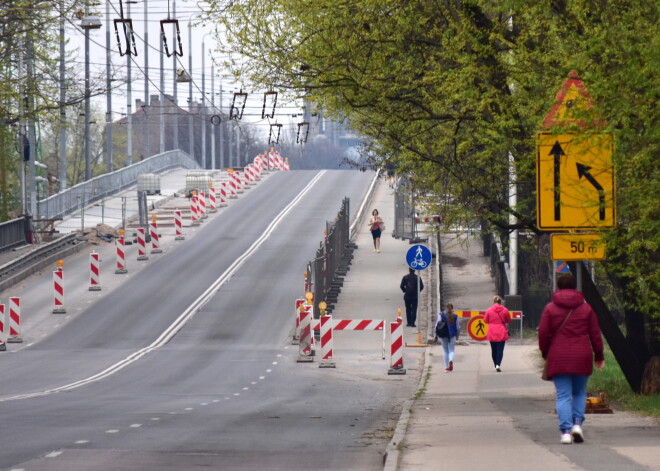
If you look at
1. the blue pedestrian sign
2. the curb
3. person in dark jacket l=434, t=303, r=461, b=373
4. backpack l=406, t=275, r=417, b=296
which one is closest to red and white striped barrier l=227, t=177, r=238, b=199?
backpack l=406, t=275, r=417, b=296

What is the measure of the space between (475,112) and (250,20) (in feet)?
13.1

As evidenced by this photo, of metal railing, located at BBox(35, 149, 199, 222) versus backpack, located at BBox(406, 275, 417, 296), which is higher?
metal railing, located at BBox(35, 149, 199, 222)

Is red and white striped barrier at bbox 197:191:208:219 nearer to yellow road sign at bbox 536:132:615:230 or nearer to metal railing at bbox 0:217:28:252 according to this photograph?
metal railing at bbox 0:217:28:252

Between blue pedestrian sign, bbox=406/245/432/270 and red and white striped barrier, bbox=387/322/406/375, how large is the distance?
3.98 meters

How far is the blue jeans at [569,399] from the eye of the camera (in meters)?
11.5

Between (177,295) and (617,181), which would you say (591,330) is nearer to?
(617,181)

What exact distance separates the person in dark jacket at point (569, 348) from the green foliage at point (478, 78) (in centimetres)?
148

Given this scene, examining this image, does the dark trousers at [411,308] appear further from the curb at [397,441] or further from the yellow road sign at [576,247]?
the yellow road sign at [576,247]

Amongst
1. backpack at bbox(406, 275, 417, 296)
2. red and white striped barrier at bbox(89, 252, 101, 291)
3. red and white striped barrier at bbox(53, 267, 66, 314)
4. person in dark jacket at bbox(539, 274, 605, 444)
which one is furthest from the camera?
red and white striped barrier at bbox(89, 252, 101, 291)

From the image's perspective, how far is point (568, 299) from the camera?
37.9 feet

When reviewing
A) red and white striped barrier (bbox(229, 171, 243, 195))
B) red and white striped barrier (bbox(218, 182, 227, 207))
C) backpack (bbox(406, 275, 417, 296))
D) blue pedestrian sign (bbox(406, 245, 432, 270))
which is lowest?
backpack (bbox(406, 275, 417, 296))

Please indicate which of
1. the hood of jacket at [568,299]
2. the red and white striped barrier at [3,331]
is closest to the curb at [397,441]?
the hood of jacket at [568,299]

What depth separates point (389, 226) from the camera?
2343 inches

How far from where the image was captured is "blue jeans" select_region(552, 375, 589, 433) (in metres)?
11.5
